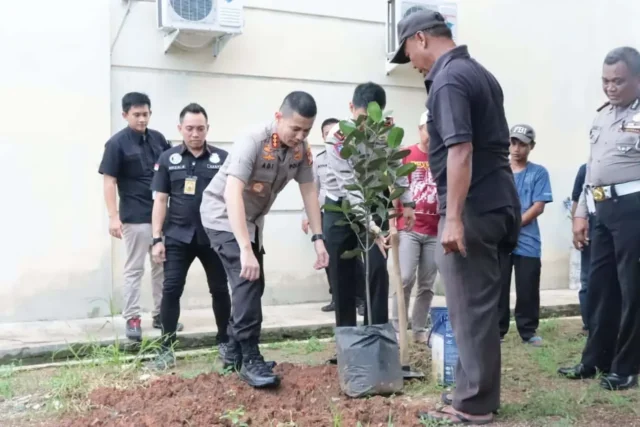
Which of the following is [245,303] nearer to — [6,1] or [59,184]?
[59,184]

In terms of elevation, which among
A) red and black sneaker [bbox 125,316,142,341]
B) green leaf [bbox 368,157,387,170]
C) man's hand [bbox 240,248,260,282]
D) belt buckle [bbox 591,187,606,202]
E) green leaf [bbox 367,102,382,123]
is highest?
green leaf [bbox 367,102,382,123]

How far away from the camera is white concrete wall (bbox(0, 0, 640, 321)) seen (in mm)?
6242

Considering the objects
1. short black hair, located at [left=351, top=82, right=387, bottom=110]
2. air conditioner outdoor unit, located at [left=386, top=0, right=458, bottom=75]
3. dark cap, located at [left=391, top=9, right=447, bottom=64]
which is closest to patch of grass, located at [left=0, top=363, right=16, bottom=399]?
short black hair, located at [left=351, top=82, right=387, bottom=110]

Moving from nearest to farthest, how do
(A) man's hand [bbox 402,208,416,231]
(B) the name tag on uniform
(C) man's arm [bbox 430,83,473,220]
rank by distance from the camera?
(C) man's arm [bbox 430,83,473,220] → (A) man's hand [bbox 402,208,416,231] → (B) the name tag on uniform

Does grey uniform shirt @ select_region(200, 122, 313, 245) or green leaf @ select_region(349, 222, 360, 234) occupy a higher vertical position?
grey uniform shirt @ select_region(200, 122, 313, 245)

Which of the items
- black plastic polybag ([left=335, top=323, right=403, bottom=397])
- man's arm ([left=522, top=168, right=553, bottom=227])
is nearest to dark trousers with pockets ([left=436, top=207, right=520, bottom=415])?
black plastic polybag ([left=335, top=323, right=403, bottom=397])

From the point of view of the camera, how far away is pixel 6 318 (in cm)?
620

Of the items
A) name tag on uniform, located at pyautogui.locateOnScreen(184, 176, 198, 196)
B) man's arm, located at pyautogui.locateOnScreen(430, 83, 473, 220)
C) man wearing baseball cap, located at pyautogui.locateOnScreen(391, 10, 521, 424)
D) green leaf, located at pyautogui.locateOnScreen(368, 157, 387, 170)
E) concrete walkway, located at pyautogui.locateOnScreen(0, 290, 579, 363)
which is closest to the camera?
man's arm, located at pyautogui.locateOnScreen(430, 83, 473, 220)

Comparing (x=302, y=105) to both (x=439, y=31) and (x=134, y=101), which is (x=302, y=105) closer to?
(x=439, y=31)

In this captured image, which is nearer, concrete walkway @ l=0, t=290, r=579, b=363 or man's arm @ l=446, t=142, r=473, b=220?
man's arm @ l=446, t=142, r=473, b=220

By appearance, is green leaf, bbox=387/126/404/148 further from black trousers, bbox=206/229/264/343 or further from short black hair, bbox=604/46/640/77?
short black hair, bbox=604/46/640/77

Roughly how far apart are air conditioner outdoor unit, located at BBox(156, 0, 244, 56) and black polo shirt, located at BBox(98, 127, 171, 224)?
4.06 feet

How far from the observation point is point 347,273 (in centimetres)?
454

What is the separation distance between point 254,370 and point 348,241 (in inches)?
40.4
